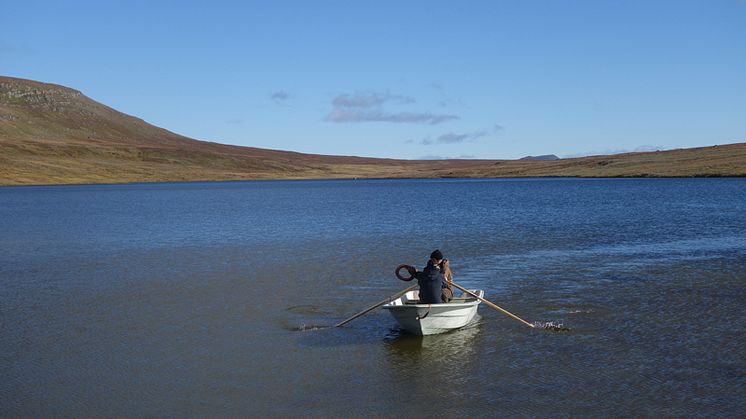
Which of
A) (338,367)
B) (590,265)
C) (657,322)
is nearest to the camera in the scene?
(338,367)

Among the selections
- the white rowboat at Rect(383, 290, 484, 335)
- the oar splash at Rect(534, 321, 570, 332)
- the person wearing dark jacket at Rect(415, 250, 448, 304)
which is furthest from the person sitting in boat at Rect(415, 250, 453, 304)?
the oar splash at Rect(534, 321, 570, 332)

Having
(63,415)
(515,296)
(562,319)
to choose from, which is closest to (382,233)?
(515,296)

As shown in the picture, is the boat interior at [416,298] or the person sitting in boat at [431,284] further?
the boat interior at [416,298]

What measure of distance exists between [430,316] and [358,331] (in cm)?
202

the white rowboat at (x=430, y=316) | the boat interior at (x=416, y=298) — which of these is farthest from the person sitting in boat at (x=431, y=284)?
the boat interior at (x=416, y=298)

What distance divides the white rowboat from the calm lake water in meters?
0.29

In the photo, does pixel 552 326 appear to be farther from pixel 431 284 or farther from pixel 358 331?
pixel 358 331

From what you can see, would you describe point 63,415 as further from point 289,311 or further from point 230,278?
point 230,278

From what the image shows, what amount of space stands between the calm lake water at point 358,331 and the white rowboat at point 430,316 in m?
0.29

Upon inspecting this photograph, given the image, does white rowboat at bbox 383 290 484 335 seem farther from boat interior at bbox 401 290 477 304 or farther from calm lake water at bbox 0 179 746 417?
boat interior at bbox 401 290 477 304

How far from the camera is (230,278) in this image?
25422 mm

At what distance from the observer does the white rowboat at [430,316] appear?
16.3 metres

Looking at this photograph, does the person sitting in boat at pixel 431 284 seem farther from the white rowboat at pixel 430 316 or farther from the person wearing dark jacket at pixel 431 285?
the white rowboat at pixel 430 316

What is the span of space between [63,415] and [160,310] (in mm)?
8191
